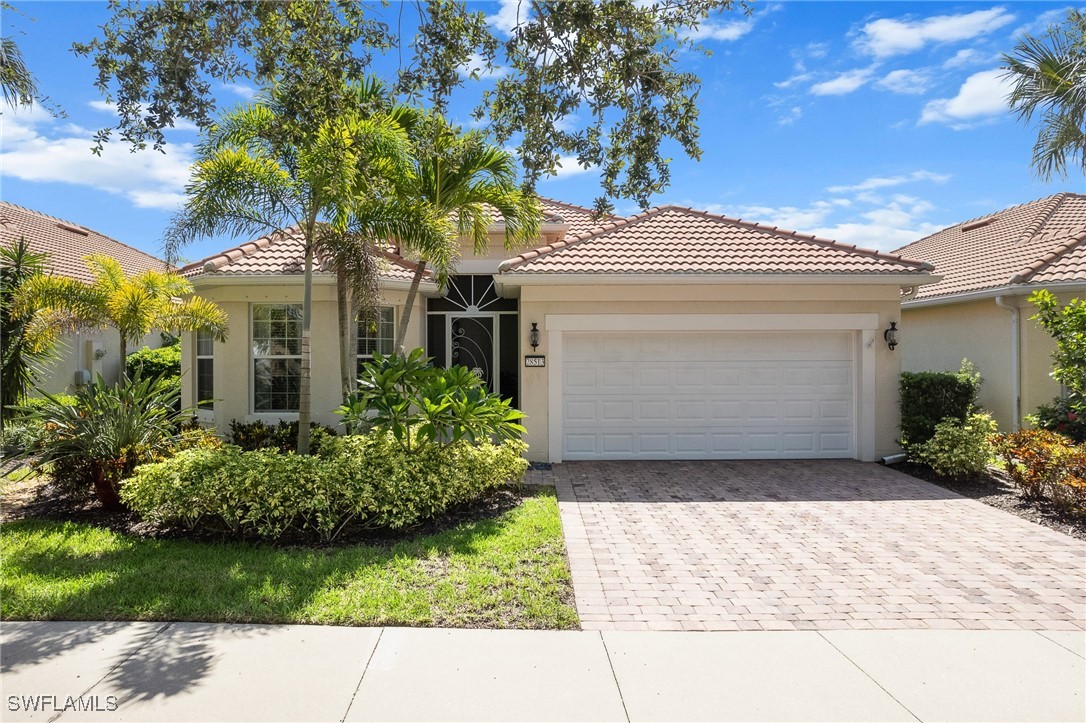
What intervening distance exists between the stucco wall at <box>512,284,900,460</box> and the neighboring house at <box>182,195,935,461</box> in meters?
0.02

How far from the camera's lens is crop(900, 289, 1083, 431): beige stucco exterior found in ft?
38.9

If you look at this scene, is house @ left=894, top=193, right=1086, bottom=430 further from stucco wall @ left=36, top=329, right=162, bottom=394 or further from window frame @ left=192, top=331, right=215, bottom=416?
stucco wall @ left=36, top=329, right=162, bottom=394

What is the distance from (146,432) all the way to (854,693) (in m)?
8.14

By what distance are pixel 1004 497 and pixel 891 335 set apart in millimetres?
3370

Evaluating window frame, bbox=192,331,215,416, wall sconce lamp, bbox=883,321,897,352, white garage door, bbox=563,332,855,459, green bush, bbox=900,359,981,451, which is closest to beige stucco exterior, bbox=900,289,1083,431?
Result: green bush, bbox=900,359,981,451

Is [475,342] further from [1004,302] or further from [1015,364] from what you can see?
[1015,364]

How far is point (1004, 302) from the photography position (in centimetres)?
1224

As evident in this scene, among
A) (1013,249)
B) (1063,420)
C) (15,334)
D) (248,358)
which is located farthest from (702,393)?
(15,334)

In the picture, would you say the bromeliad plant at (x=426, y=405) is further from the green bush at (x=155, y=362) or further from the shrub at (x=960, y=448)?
the green bush at (x=155, y=362)

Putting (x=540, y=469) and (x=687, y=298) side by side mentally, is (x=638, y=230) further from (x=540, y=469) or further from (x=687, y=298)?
(x=540, y=469)

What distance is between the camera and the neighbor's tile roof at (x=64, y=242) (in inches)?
642

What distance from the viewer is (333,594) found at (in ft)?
16.7

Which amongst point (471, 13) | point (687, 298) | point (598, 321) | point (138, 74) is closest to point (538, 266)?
point (598, 321)

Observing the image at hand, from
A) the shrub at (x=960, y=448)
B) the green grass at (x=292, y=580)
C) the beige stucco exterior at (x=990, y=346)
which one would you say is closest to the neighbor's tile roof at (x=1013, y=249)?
the beige stucco exterior at (x=990, y=346)
